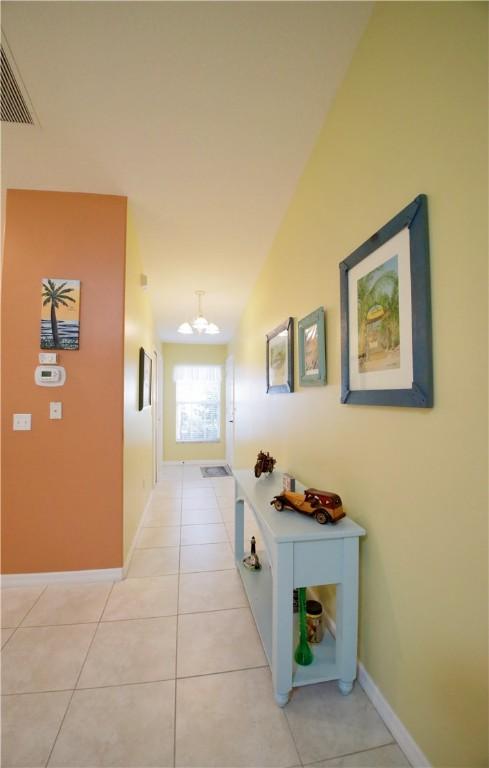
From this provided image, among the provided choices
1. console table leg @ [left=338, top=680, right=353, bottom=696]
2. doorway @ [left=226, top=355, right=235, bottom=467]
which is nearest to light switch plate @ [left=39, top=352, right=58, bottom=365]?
console table leg @ [left=338, top=680, right=353, bottom=696]

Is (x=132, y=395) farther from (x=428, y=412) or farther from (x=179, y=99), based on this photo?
(x=428, y=412)

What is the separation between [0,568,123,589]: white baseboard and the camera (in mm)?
2064

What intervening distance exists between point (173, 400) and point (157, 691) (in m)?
5.40

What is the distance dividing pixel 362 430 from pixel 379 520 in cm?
35

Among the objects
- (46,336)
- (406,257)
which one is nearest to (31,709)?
(46,336)

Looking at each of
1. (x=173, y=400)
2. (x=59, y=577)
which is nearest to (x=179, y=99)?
(x=59, y=577)

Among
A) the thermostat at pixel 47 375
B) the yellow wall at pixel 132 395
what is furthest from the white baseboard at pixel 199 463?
the thermostat at pixel 47 375

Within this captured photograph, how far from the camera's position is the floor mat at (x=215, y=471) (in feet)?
18.1

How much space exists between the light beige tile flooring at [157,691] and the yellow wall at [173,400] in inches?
171

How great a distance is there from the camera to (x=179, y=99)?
4.96 ft

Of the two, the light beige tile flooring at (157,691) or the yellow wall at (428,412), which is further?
the light beige tile flooring at (157,691)

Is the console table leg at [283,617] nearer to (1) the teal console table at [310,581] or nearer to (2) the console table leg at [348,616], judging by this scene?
(1) the teal console table at [310,581]

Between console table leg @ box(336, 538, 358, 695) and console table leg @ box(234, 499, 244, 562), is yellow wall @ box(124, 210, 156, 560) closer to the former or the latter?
console table leg @ box(234, 499, 244, 562)

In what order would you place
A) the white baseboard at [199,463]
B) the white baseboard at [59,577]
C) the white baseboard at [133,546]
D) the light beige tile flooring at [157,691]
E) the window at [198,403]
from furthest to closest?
the window at [198,403]
the white baseboard at [199,463]
the white baseboard at [133,546]
the white baseboard at [59,577]
the light beige tile flooring at [157,691]
